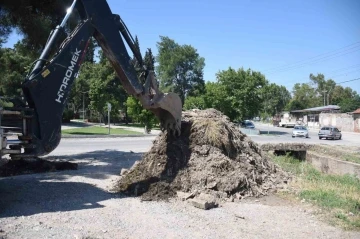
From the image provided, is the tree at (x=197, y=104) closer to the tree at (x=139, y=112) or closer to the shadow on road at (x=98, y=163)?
the tree at (x=139, y=112)

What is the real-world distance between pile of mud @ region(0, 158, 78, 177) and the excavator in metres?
3.03

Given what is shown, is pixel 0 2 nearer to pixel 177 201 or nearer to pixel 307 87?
pixel 177 201

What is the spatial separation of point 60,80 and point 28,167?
469 cm

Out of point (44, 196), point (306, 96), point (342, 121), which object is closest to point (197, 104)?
point (342, 121)

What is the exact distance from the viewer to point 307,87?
102 meters

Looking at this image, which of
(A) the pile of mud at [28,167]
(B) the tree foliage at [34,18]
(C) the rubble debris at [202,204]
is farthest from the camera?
(B) the tree foliage at [34,18]

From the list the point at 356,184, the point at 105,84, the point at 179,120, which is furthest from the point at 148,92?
the point at 105,84

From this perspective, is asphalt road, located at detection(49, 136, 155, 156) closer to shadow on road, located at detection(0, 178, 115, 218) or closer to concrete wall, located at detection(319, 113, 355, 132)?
shadow on road, located at detection(0, 178, 115, 218)

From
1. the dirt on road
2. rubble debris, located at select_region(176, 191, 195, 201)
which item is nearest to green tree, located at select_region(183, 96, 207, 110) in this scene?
the dirt on road

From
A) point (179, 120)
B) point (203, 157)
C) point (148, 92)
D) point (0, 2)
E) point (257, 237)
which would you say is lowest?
point (257, 237)

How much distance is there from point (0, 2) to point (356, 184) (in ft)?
42.4

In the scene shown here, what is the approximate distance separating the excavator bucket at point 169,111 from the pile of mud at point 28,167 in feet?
12.4

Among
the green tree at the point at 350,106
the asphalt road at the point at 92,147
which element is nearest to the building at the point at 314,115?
the green tree at the point at 350,106

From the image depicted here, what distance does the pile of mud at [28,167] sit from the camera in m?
10.1
